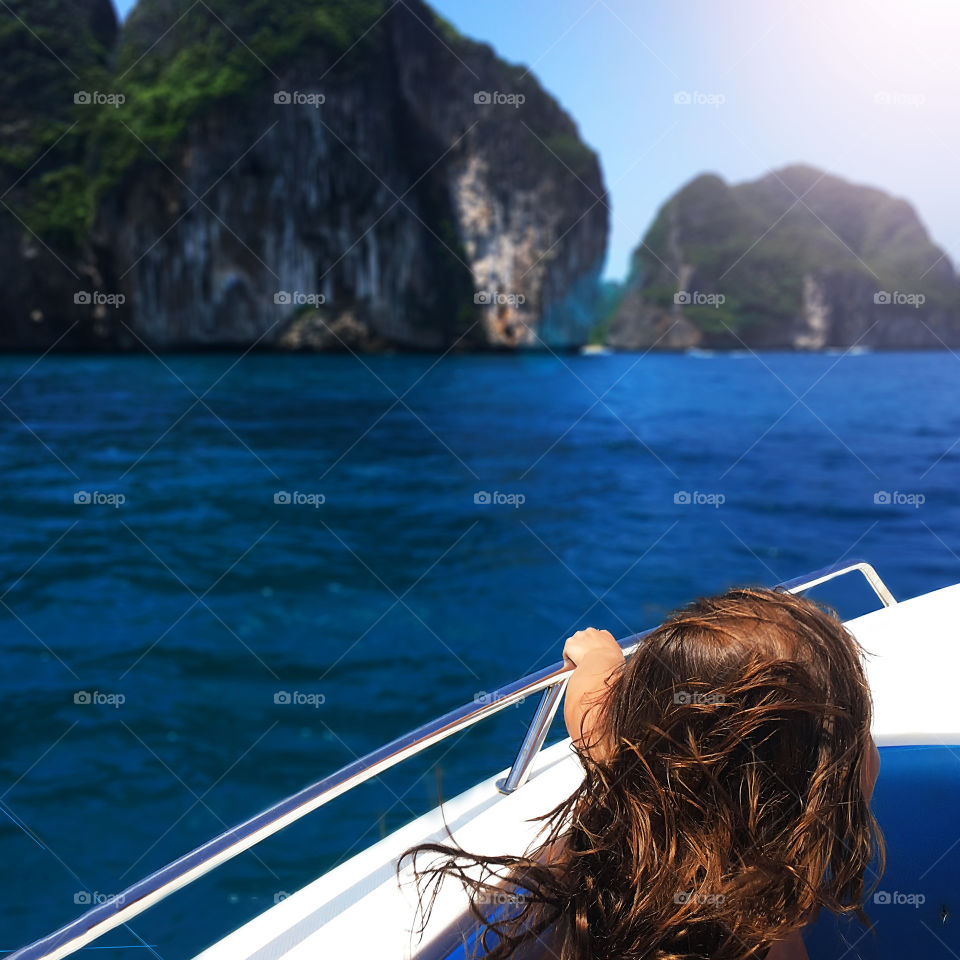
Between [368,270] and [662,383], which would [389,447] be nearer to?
[662,383]

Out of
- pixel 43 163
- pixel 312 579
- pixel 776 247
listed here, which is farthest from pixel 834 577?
pixel 776 247

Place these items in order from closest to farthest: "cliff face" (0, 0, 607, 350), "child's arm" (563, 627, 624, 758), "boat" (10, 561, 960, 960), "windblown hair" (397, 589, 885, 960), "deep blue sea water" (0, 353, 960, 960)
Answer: "windblown hair" (397, 589, 885, 960) → "child's arm" (563, 627, 624, 758) → "boat" (10, 561, 960, 960) → "deep blue sea water" (0, 353, 960, 960) → "cliff face" (0, 0, 607, 350)

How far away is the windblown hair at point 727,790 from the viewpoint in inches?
34.7

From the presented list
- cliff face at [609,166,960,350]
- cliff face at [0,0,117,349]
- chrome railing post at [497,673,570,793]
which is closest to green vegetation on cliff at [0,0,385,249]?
cliff face at [0,0,117,349]

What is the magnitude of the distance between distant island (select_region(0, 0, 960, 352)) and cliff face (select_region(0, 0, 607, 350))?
0.12 m

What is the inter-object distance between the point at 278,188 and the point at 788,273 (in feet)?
244

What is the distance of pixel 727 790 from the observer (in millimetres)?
891

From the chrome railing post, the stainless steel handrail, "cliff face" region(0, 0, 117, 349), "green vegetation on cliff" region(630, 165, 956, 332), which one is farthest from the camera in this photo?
"green vegetation on cliff" region(630, 165, 956, 332)

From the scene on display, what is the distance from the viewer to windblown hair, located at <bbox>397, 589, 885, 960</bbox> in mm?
881

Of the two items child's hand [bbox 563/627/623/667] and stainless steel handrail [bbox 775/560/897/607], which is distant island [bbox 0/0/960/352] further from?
child's hand [bbox 563/627/623/667]

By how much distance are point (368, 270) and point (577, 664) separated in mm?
46926

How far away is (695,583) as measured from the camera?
783cm

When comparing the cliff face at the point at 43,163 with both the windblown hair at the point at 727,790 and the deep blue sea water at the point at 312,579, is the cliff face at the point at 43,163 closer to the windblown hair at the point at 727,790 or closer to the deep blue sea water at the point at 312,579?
the deep blue sea water at the point at 312,579

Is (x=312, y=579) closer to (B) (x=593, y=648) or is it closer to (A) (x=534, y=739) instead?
(A) (x=534, y=739)
